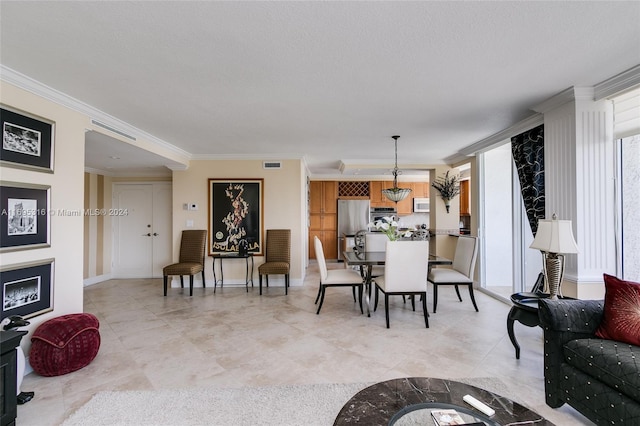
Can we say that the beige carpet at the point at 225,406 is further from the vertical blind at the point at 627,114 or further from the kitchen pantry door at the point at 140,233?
the kitchen pantry door at the point at 140,233

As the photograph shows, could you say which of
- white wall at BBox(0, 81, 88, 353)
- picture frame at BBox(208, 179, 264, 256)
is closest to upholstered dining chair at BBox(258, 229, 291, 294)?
picture frame at BBox(208, 179, 264, 256)

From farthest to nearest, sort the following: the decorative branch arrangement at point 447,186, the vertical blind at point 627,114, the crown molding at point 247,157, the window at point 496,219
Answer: the decorative branch arrangement at point 447,186
the crown molding at point 247,157
the window at point 496,219
the vertical blind at point 627,114

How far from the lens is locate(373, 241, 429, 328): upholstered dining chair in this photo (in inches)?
129

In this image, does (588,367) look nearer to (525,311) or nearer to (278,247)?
(525,311)

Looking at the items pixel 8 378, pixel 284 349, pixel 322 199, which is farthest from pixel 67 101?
pixel 322 199

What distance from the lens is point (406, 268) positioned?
3.35 m

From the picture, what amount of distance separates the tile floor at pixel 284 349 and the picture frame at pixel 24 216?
1.12m

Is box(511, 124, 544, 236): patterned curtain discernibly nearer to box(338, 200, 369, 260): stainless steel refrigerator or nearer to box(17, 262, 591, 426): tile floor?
box(17, 262, 591, 426): tile floor

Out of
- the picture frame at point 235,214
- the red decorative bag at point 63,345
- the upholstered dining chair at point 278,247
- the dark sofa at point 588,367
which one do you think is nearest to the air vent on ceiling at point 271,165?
the picture frame at point 235,214

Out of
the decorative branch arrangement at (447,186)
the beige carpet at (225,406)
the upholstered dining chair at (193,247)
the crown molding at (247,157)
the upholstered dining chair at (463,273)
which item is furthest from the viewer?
the decorative branch arrangement at (447,186)

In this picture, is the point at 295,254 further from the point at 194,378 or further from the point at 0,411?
the point at 0,411

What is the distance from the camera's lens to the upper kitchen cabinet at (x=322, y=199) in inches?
311

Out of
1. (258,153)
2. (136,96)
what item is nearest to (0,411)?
(136,96)

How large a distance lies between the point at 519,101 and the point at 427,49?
1592 millimetres
